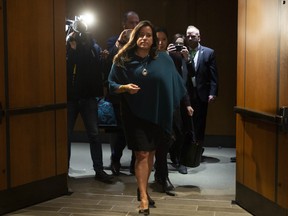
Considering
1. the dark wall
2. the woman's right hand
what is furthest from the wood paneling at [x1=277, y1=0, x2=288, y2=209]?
the dark wall

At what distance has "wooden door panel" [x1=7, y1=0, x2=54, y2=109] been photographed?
4352mm

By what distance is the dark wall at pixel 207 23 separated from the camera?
7.62 meters

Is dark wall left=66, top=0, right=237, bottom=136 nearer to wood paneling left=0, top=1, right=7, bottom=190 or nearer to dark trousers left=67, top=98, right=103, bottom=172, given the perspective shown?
dark trousers left=67, top=98, right=103, bottom=172

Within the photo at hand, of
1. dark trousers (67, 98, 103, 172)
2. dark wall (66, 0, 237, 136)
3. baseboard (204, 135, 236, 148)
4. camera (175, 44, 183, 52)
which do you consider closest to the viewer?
dark trousers (67, 98, 103, 172)

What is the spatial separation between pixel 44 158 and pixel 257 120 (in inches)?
79.8

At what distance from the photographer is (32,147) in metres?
4.63

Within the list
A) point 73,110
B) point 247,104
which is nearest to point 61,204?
point 73,110

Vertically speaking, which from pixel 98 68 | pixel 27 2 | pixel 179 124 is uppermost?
pixel 27 2

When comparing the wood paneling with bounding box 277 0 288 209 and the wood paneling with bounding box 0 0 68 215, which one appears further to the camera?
the wood paneling with bounding box 0 0 68 215

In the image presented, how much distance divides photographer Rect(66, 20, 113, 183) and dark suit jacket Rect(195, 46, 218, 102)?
1446mm

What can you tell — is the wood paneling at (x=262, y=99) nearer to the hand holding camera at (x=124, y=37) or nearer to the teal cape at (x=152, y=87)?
the teal cape at (x=152, y=87)

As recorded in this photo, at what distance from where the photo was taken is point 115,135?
20.1ft

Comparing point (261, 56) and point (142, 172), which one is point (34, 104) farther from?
point (261, 56)

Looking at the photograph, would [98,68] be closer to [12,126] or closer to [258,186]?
[12,126]
